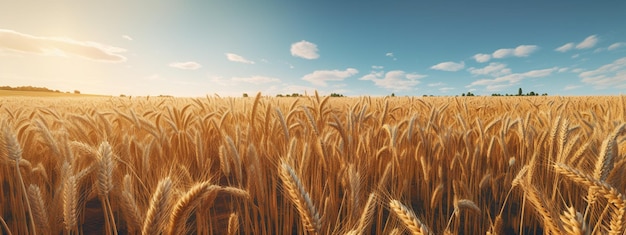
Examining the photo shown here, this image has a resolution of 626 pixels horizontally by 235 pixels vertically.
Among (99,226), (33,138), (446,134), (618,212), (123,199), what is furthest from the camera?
(33,138)

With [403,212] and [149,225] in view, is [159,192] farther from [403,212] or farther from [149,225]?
[403,212]

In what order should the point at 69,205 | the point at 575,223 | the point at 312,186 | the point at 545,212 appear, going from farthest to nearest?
the point at 312,186, the point at 69,205, the point at 545,212, the point at 575,223

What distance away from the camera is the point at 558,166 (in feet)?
3.52

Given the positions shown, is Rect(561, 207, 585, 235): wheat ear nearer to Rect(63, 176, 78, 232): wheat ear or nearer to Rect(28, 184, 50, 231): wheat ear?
Rect(63, 176, 78, 232): wheat ear

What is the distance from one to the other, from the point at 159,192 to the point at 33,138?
2.74 metres

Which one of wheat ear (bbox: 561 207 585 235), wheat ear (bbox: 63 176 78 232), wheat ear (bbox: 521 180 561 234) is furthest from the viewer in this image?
wheat ear (bbox: 63 176 78 232)

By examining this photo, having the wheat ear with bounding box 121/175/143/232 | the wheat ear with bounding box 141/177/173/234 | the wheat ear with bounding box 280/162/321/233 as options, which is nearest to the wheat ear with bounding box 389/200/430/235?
the wheat ear with bounding box 280/162/321/233

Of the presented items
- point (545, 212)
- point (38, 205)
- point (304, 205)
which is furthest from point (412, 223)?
point (38, 205)

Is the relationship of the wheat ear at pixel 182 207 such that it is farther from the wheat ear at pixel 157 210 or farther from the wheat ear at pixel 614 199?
the wheat ear at pixel 614 199

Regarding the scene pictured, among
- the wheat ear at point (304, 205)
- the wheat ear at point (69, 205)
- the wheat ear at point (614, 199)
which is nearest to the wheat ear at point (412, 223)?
the wheat ear at point (304, 205)

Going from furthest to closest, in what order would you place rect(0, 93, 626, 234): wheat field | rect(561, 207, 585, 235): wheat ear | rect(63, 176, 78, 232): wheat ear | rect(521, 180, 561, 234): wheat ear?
1. rect(63, 176, 78, 232): wheat ear
2. rect(0, 93, 626, 234): wheat field
3. rect(521, 180, 561, 234): wheat ear
4. rect(561, 207, 585, 235): wheat ear

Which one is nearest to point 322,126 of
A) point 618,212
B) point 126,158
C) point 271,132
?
point 271,132

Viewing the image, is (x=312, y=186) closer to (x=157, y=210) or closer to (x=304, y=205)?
(x=304, y=205)

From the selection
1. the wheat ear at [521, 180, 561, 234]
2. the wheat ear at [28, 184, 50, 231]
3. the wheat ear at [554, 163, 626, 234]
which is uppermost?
the wheat ear at [554, 163, 626, 234]
